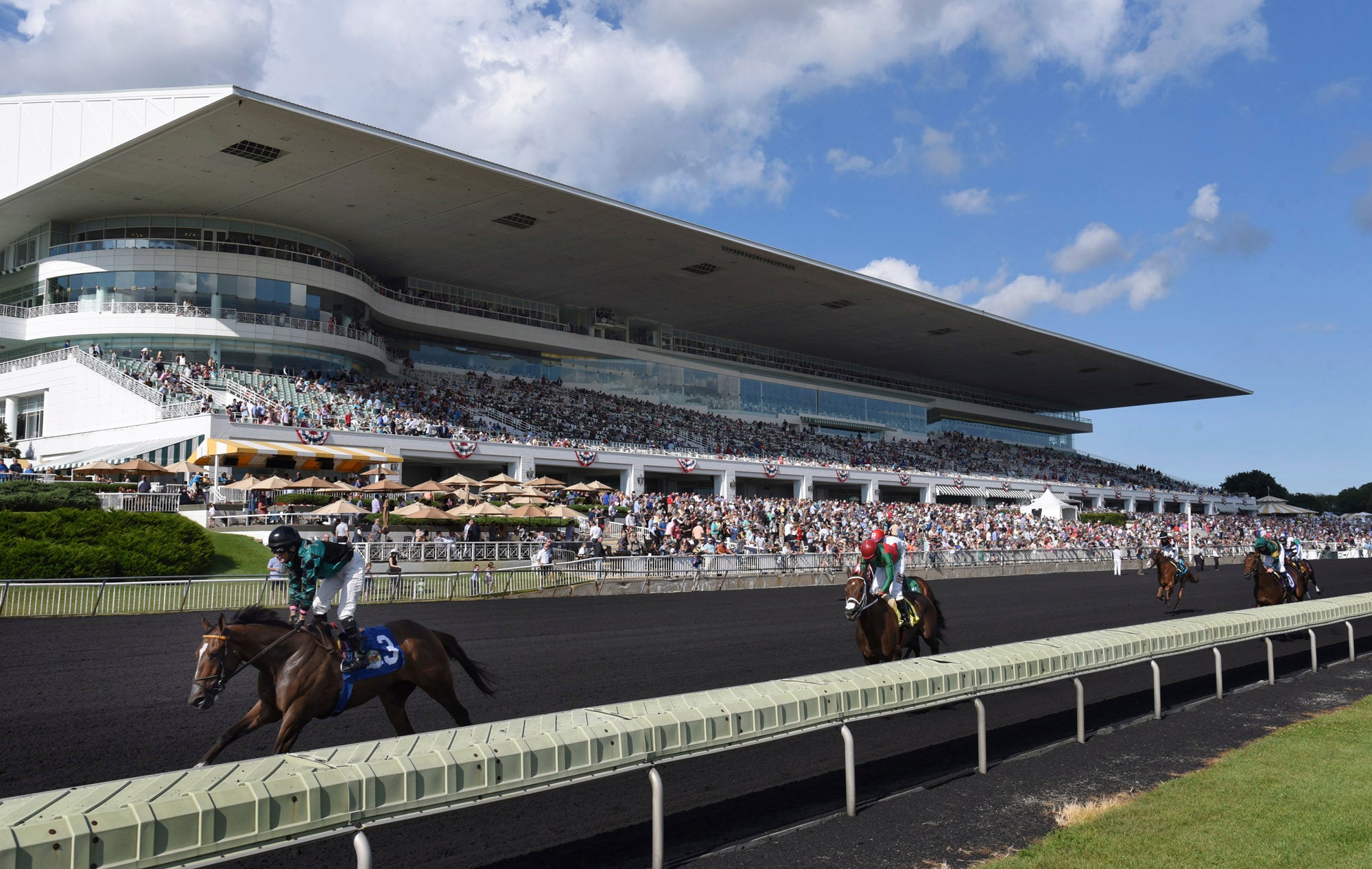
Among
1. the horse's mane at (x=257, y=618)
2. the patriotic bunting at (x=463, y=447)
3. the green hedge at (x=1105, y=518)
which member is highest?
the patriotic bunting at (x=463, y=447)

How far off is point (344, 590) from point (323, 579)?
0.25 m

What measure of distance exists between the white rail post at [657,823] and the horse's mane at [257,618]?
2.81 m

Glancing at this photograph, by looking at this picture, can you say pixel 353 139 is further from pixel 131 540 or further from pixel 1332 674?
pixel 1332 674

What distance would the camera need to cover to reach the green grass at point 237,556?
2019 cm

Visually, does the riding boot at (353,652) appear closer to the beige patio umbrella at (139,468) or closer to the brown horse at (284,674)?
the brown horse at (284,674)

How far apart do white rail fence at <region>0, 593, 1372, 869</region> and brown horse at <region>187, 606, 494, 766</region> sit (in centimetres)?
153

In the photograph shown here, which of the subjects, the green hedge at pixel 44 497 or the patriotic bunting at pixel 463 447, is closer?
the green hedge at pixel 44 497

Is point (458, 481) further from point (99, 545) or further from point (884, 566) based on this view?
point (884, 566)

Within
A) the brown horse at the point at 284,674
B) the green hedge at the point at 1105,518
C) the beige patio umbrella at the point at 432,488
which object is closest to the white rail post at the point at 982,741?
the brown horse at the point at 284,674

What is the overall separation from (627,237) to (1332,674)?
110 ft

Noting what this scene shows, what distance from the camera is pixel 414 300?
46.7 meters

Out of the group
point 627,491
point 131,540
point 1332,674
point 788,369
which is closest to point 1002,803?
point 1332,674

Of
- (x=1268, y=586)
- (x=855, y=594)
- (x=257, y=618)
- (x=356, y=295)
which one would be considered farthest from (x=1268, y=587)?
(x=356, y=295)

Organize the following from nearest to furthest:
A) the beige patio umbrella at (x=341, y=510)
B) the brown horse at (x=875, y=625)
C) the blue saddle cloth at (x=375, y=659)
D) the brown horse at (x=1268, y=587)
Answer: the blue saddle cloth at (x=375, y=659) < the brown horse at (x=875, y=625) < the brown horse at (x=1268, y=587) < the beige patio umbrella at (x=341, y=510)
